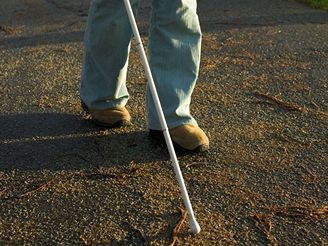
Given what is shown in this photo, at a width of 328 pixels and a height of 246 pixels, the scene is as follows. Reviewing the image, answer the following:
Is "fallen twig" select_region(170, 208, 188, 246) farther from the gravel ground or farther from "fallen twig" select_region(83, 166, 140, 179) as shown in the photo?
"fallen twig" select_region(83, 166, 140, 179)

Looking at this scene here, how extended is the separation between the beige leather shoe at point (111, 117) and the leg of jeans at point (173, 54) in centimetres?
27

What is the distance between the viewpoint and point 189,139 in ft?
9.19

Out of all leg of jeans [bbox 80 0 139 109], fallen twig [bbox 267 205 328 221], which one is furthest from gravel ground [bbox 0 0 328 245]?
leg of jeans [bbox 80 0 139 109]

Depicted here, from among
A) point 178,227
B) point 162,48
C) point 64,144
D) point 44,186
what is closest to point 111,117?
point 64,144

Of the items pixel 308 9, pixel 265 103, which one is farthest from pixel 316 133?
pixel 308 9

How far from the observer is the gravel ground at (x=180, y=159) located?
225 cm

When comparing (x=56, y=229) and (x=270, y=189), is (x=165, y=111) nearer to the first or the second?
(x=270, y=189)

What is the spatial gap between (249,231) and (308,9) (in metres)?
4.16

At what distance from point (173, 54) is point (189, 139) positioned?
0.40m

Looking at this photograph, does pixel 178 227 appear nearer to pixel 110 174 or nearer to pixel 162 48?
pixel 110 174

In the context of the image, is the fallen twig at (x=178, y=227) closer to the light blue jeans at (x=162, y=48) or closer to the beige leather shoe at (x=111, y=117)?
the light blue jeans at (x=162, y=48)

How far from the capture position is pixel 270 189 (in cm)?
252

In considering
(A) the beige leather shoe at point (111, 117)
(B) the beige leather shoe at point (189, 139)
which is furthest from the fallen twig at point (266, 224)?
(A) the beige leather shoe at point (111, 117)

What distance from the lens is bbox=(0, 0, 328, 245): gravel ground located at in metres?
2.25
